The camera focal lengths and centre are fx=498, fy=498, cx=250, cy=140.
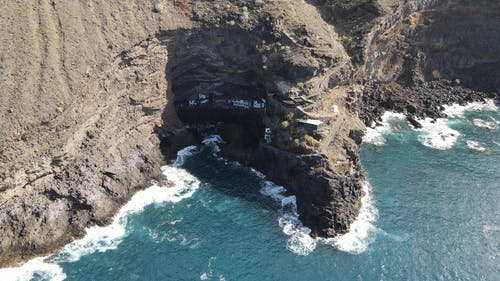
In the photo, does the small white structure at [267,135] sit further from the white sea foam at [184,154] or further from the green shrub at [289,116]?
the white sea foam at [184,154]

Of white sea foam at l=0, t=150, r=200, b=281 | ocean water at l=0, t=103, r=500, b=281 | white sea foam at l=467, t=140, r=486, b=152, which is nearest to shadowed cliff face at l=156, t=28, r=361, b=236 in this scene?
ocean water at l=0, t=103, r=500, b=281

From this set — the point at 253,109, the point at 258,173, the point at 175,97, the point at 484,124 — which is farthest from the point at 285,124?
the point at 484,124

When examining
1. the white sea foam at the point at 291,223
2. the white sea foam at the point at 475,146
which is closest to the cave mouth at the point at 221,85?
the white sea foam at the point at 291,223

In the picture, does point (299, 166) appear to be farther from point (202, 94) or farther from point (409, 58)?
point (409, 58)

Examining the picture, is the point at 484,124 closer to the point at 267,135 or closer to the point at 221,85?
the point at 267,135

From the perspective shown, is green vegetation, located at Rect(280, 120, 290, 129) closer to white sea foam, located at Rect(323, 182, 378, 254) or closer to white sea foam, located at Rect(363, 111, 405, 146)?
white sea foam, located at Rect(323, 182, 378, 254)

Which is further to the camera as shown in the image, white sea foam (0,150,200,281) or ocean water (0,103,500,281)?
ocean water (0,103,500,281)

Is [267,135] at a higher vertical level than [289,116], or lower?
lower
